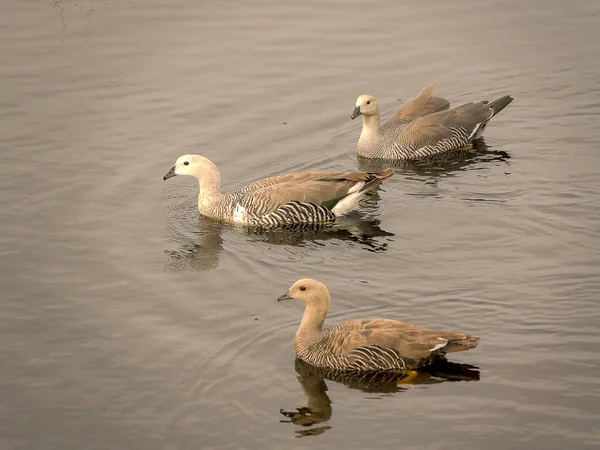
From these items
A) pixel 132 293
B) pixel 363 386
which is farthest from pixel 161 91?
pixel 363 386

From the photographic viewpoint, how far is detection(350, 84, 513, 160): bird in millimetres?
20297

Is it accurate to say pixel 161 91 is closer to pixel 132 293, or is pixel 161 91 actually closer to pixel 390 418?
pixel 132 293

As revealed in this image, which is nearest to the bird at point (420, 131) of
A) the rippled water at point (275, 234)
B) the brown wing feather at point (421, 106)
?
the brown wing feather at point (421, 106)

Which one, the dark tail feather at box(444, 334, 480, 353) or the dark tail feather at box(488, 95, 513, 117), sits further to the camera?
the dark tail feather at box(488, 95, 513, 117)

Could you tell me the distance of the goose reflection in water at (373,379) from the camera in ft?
42.2

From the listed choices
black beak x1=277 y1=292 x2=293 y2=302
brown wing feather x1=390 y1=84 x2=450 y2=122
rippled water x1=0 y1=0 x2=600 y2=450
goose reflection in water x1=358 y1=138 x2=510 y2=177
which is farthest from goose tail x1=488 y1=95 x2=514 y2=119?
black beak x1=277 y1=292 x2=293 y2=302

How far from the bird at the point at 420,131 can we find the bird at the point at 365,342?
6959mm

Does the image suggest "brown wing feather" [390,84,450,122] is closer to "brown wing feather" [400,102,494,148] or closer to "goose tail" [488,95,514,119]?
"brown wing feather" [400,102,494,148]

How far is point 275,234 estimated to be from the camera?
17.7m

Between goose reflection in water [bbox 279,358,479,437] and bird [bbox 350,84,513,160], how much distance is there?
7.43 meters

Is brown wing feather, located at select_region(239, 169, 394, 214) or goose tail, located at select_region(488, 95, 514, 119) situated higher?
goose tail, located at select_region(488, 95, 514, 119)

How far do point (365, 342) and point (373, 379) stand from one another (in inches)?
16.5

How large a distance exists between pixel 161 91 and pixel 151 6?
4.11m

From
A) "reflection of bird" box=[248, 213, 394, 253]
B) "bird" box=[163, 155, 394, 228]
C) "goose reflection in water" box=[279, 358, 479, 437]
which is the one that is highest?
"bird" box=[163, 155, 394, 228]
